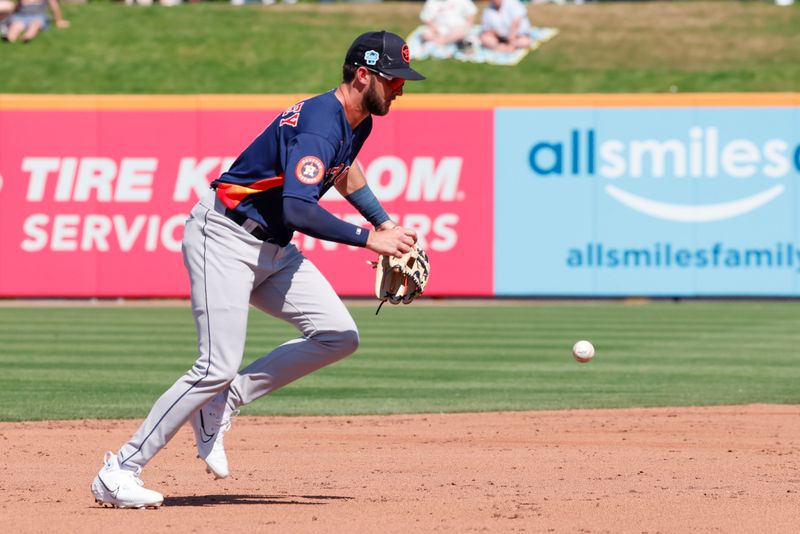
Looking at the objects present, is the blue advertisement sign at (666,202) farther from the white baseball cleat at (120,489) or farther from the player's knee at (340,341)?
the white baseball cleat at (120,489)

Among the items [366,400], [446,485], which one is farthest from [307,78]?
[446,485]

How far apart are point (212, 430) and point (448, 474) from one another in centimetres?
142

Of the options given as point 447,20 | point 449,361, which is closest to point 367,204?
point 449,361

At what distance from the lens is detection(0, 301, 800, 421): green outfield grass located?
33.8 ft

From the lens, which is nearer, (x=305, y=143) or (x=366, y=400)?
(x=305, y=143)

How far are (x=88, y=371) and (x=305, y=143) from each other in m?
6.99

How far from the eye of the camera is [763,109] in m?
20.3

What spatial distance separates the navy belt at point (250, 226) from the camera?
18.8 ft

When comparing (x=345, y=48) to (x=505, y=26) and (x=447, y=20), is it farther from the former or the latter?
(x=505, y=26)

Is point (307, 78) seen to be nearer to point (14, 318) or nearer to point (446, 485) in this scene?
point (14, 318)

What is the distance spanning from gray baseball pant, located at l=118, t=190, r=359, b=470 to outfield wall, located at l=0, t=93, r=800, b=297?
46.7 ft

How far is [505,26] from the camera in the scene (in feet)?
82.3

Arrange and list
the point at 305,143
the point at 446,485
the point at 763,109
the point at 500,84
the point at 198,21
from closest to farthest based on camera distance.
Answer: the point at 305,143, the point at 446,485, the point at 763,109, the point at 500,84, the point at 198,21

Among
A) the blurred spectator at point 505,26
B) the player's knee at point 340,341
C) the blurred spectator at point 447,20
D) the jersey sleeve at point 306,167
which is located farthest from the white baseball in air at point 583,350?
the blurred spectator at point 447,20
